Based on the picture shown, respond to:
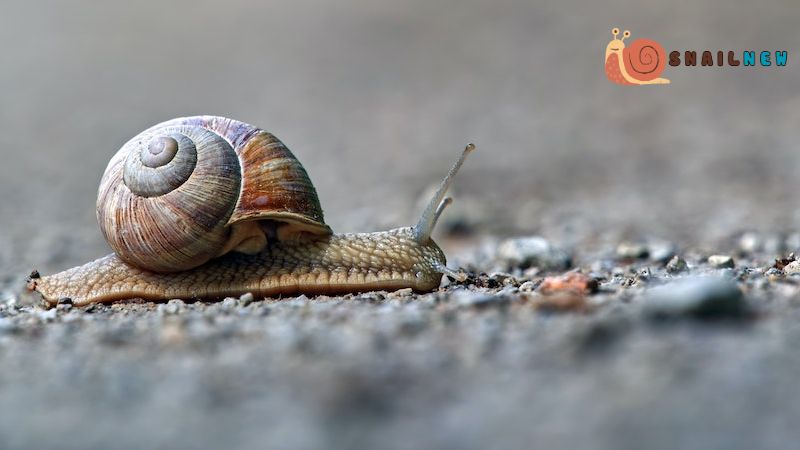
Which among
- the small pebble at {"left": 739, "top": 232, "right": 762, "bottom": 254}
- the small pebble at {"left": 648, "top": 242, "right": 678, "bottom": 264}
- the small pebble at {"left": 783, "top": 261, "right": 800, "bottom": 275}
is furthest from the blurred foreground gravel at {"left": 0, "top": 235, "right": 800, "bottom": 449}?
the small pebble at {"left": 739, "top": 232, "right": 762, "bottom": 254}

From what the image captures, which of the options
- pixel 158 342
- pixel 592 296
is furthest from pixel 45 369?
pixel 592 296

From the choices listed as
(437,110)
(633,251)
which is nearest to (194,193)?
(633,251)

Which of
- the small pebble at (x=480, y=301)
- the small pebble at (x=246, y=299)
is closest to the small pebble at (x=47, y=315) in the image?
the small pebble at (x=246, y=299)

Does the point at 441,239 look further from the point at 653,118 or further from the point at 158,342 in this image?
the point at 653,118

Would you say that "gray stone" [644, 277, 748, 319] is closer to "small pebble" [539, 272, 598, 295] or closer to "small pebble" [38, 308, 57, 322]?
"small pebble" [539, 272, 598, 295]

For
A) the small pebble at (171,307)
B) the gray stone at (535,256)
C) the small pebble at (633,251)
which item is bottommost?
the small pebble at (171,307)

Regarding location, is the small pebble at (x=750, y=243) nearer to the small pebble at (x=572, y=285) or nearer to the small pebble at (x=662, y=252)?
the small pebble at (x=662, y=252)
